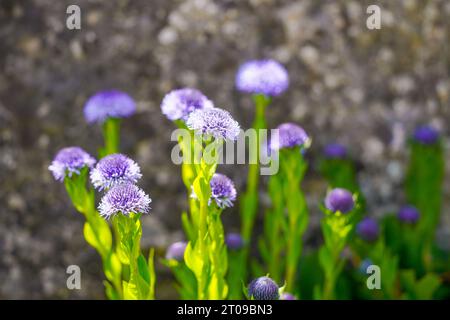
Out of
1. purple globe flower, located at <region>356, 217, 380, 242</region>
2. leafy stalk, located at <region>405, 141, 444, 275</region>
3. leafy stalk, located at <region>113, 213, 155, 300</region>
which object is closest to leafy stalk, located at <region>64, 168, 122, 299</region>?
leafy stalk, located at <region>113, 213, 155, 300</region>

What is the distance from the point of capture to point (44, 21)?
7.11 feet

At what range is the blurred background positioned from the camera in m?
2.16

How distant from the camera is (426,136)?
227 centimetres

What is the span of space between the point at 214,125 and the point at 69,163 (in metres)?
0.44

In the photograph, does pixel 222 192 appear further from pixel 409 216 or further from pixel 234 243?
pixel 409 216

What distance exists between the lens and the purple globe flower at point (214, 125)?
1.28m

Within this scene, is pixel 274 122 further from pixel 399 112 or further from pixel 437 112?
pixel 437 112

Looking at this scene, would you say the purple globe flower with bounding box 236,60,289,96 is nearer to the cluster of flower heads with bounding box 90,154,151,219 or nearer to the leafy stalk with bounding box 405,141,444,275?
the cluster of flower heads with bounding box 90,154,151,219

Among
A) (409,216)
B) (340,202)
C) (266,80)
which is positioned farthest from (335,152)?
(340,202)

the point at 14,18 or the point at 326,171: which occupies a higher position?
the point at 14,18

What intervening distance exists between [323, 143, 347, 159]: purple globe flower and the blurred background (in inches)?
4.8

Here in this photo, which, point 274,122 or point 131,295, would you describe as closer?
point 131,295
